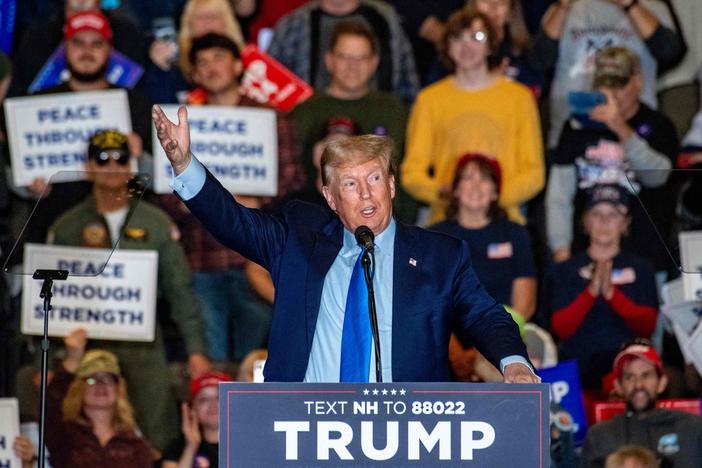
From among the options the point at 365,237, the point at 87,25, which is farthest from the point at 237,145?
the point at 365,237

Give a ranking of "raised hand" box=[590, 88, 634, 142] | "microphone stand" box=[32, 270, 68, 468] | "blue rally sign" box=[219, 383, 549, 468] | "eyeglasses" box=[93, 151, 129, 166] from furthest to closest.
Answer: "raised hand" box=[590, 88, 634, 142]
"eyeglasses" box=[93, 151, 129, 166]
"microphone stand" box=[32, 270, 68, 468]
"blue rally sign" box=[219, 383, 549, 468]

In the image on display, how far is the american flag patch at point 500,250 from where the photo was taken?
742 centimetres

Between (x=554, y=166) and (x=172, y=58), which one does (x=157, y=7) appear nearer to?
(x=172, y=58)

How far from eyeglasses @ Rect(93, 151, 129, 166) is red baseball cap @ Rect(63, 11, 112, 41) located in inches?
49.7

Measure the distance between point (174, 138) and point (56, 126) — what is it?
422cm

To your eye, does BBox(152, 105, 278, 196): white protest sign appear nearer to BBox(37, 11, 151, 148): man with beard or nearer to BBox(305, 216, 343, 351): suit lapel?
BBox(37, 11, 151, 148): man with beard

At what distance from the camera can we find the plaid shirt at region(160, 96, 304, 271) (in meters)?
7.58

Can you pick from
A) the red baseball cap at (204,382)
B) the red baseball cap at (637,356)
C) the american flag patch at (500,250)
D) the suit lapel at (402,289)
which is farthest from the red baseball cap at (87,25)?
the suit lapel at (402,289)

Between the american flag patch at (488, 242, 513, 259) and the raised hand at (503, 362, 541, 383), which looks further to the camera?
the american flag patch at (488, 242, 513, 259)

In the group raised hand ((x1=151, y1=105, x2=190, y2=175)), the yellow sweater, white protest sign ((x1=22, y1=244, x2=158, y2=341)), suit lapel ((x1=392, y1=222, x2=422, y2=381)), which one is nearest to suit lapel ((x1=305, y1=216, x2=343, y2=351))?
suit lapel ((x1=392, y1=222, x2=422, y2=381))

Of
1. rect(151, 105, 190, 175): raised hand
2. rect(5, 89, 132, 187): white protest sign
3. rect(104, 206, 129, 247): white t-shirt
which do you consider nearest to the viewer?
rect(151, 105, 190, 175): raised hand

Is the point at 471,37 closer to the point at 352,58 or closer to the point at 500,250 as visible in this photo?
the point at 352,58

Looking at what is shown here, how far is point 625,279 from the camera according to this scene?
743 cm

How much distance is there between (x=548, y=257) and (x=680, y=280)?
900 millimetres
